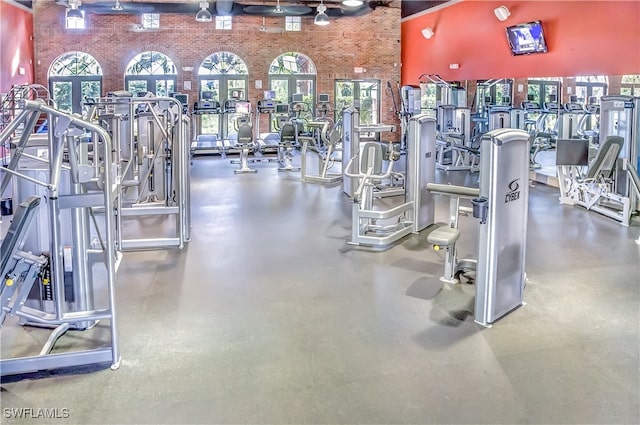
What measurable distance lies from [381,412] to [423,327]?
3.81 ft

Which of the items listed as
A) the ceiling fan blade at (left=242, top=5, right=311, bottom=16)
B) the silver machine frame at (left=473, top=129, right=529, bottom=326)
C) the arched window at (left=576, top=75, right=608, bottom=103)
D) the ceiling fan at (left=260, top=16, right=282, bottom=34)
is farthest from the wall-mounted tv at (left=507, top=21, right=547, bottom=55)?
the silver machine frame at (left=473, top=129, right=529, bottom=326)

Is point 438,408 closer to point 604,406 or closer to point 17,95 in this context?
point 604,406

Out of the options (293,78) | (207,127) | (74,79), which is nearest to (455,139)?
(293,78)

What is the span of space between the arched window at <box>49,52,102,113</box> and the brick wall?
164mm

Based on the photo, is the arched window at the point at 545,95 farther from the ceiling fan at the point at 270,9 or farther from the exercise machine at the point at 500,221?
the exercise machine at the point at 500,221

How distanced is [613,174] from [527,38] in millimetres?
3961

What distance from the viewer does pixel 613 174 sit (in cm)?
781

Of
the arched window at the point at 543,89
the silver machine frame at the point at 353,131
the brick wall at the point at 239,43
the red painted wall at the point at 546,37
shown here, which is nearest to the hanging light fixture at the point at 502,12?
the red painted wall at the point at 546,37

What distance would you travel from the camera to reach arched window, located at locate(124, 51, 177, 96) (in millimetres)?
15250

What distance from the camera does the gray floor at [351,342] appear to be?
2.82 meters

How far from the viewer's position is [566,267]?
5.18 metres

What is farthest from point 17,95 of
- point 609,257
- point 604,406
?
point 604,406

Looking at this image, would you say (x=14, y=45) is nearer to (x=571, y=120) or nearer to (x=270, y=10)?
(x=270, y=10)

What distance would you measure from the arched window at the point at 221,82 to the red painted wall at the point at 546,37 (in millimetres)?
5020
